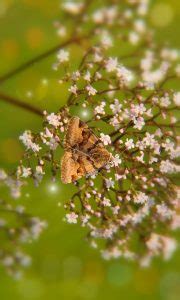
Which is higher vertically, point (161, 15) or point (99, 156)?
point (161, 15)

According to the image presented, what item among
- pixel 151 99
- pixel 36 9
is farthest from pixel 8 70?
pixel 151 99

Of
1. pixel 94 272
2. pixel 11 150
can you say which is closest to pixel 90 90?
pixel 11 150

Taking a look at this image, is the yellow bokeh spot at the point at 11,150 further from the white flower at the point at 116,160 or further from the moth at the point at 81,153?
the white flower at the point at 116,160

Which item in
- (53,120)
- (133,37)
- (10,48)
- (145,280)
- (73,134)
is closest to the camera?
(53,120)

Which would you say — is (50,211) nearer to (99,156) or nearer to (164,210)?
(164,210)

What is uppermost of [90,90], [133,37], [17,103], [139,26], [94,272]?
[139,26]

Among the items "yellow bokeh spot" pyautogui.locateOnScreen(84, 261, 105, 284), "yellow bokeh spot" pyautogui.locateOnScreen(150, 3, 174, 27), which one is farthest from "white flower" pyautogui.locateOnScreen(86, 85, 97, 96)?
"yellow bokeh spot" pyautogui.locateOnScreen(84, 261, 105, 284)
